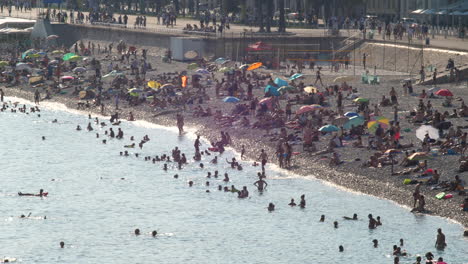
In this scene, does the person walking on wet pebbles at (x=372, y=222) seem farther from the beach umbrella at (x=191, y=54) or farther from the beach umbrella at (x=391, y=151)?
the beach umbrella at (x=191, y=54)

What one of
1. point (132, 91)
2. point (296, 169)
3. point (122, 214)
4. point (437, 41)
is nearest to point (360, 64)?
point (437, 41)

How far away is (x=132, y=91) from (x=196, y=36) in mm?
22902

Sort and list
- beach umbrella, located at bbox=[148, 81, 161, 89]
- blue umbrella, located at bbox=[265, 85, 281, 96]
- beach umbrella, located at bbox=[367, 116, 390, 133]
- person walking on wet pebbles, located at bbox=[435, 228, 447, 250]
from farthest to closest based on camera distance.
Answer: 1. beach umbrella, located at bbox=[148, 81, 161, 89]
2. blue umbrella, located at bbox=[265, 85, 281, 96]
3. beach umbrella, located at bbox=[367, 116, 390, 133]
4. person walking on wet pebbles, located at bbox=[435, 228, 447, 250]

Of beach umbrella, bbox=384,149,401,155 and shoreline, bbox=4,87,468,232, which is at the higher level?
beach umbrella, bbox=384,149,401,155

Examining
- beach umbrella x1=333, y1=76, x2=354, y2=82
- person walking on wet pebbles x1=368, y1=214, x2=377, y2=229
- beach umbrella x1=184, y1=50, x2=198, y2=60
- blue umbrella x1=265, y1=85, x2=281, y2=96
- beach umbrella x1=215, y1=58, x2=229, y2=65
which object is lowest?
person walking on wet pebbles x1=368, y1=214, x2=377, y2=229

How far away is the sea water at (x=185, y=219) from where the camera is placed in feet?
147

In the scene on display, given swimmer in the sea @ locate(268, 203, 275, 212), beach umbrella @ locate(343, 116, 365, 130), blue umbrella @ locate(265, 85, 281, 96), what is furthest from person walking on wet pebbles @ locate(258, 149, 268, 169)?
blue umbrella @ locate(265, 85, 281, 96)

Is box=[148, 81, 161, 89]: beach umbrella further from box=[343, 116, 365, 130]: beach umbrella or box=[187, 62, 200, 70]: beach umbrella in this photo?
box=[343, 116, 365, 130]: beach umbrella

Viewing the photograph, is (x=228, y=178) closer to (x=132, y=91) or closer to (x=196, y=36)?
(x=132, y=91)

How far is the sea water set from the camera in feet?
147

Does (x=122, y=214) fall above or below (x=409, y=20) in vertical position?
below

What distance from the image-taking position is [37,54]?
102 metres

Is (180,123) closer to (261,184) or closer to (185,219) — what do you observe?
(261,184)

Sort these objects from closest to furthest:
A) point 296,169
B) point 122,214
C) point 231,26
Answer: point 122,214, point 296,169, point 231,26
